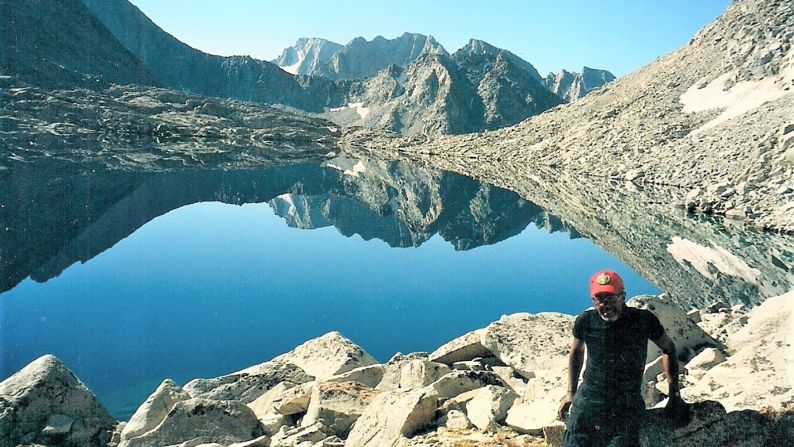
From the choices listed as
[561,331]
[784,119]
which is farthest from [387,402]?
[784,119]

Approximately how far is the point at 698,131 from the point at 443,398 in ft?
197

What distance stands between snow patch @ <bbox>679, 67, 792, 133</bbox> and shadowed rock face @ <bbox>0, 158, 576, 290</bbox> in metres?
26.6

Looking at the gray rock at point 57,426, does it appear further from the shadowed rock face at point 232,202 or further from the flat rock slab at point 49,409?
the shadowed rock face at point 232,202

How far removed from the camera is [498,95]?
19538cm

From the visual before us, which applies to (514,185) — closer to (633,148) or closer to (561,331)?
(633,148)

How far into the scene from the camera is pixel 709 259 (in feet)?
85.9

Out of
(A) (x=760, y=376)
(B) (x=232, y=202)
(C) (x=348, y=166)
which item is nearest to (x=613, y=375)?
(A) (x=760, y=376)

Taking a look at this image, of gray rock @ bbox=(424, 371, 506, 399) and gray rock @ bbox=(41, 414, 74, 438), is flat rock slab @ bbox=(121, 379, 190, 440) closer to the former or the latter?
gray rock @ bbox=(41, 414, 74, 438)

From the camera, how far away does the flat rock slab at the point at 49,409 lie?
27.6 feet

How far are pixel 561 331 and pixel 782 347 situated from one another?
19.4 ft

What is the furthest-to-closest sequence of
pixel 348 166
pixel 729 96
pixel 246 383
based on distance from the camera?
pixel 348 166 → pixel 729 96 → pixel 246 383

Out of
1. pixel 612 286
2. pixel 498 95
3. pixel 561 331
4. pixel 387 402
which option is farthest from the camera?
pixel 498 95

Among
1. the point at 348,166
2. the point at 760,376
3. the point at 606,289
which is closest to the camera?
the point at 606,289

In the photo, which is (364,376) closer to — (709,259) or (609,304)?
(609,304)
